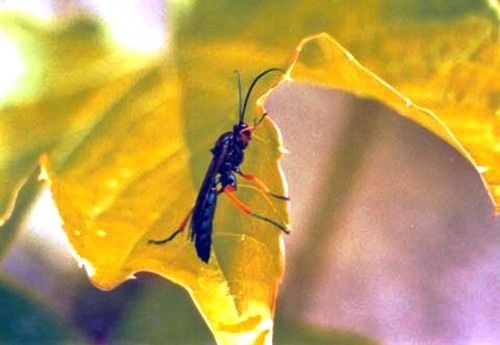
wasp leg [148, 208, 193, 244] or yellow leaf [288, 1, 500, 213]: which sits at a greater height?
yellow leaf [288, 1, 500, 213]

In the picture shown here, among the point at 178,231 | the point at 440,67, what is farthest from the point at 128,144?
the point at 440,67

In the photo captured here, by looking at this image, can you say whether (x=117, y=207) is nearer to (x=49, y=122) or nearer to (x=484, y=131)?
(x=49, y=122)

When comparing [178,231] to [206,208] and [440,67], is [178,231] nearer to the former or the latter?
[206,208]

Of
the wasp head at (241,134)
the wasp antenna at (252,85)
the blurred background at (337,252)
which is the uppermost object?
the wasp antenna at (252,85)

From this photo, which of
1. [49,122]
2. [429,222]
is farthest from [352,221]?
[49,122]

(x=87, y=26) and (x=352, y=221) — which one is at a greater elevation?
(x=87, y=26)

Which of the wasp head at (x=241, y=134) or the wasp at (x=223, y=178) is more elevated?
the wasp head at (x=241, y=134)

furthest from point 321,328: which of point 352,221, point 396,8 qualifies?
point 396,8

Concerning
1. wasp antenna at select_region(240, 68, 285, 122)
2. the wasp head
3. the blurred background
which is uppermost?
wasp antenna at select_region(240, 68, 285, 122)
